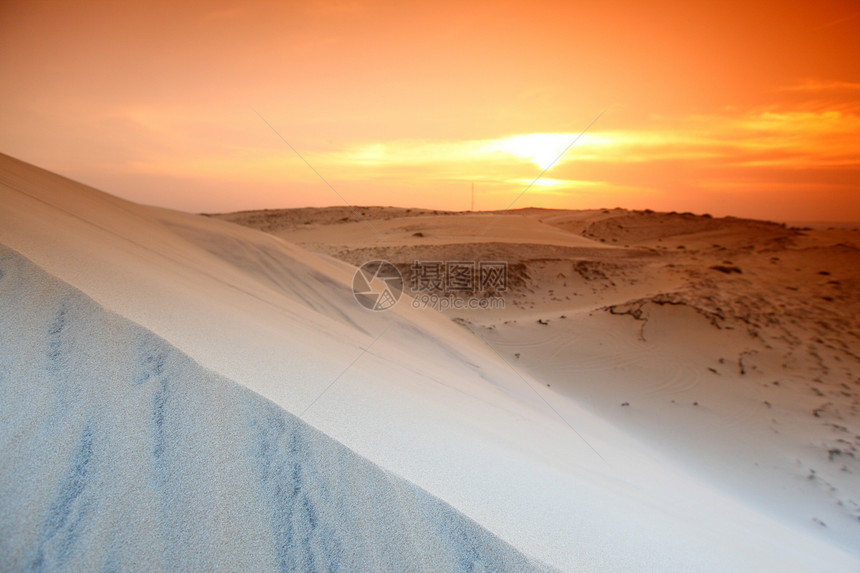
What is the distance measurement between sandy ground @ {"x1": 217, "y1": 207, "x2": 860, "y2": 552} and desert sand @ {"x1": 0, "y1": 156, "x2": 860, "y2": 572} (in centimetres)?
5

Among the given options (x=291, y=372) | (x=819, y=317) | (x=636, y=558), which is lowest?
(x=819, y=317)

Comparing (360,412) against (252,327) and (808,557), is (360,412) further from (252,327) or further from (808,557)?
(808,557)

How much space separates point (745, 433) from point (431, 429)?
4.73m

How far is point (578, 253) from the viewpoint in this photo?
1239 centimetres

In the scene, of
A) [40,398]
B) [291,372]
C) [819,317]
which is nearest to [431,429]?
[291,372]

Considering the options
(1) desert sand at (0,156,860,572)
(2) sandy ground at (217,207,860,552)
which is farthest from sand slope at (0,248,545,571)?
(2) sandy ground at (217,207,860,552)

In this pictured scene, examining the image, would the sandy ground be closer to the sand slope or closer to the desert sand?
the desert sand

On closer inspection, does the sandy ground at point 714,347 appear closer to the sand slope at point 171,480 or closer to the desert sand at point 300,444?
the desert sand at point 300,444

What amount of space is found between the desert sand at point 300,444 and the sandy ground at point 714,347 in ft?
0.18

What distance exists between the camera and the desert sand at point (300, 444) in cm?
89

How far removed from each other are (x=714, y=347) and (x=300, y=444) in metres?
7.04

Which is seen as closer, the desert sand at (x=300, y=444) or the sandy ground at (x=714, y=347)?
→ the desert sand at (x=300, y=444)

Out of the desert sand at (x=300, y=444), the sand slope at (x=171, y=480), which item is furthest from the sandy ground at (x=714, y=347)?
the sand slope at (x=171, y=480)

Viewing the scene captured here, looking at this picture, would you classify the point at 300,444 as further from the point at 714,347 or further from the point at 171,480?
the point at 714,347
